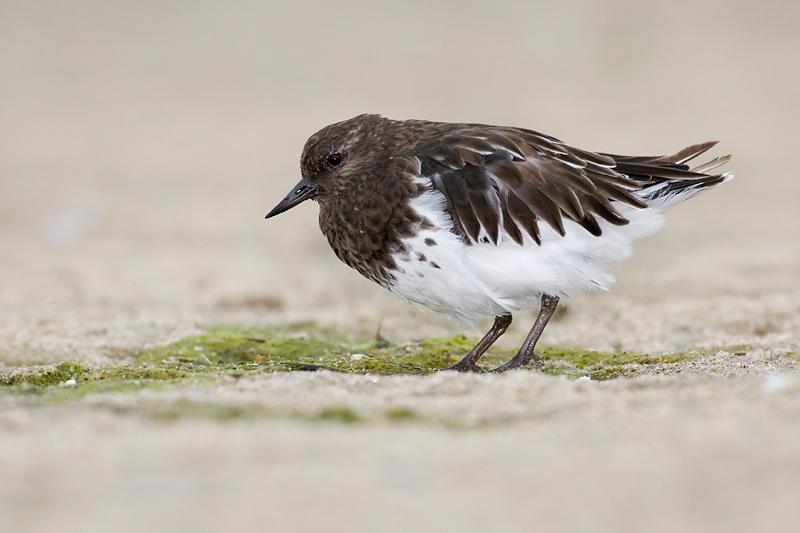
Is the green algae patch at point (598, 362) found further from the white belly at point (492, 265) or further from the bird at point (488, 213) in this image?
the white belly at point (492, 265)

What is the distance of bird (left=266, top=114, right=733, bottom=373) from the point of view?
4934 millimetres

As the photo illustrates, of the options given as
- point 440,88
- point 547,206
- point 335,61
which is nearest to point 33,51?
point 335,61

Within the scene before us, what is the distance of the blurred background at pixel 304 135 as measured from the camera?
306 inches

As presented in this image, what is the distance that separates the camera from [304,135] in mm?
18391

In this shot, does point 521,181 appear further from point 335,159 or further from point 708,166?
point 708,166

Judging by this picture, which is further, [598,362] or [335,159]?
[335,159]

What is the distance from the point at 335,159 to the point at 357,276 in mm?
4574

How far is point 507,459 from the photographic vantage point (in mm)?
2975

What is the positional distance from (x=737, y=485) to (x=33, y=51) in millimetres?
24743

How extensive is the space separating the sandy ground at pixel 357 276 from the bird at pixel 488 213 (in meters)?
0.86

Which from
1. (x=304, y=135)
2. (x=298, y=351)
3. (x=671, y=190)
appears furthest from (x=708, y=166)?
(x=304, y=135)

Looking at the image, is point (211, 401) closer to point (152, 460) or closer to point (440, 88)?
point (152, 460)

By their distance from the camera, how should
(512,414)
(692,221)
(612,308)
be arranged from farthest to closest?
(692,221), (612,308), (512,414)

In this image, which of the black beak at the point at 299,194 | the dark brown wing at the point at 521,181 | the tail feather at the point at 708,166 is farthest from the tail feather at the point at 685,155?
the black beak at the point at 299,194
